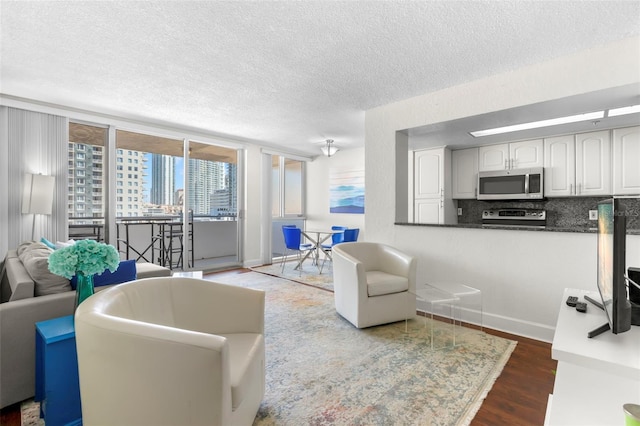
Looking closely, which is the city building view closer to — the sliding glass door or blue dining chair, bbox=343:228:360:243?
the sliding glass door

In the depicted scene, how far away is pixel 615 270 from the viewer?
1038 mm

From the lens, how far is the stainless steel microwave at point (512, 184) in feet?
13.9

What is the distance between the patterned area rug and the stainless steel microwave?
2.50 meters

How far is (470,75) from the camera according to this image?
296cm

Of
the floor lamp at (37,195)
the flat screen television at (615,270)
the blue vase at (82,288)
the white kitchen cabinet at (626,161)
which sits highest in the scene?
the white kitchen cabinet at (626,161)

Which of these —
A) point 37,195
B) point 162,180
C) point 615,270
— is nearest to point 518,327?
point 615,270

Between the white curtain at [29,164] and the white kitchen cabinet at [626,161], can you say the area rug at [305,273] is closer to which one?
the white curtain at [29,164]

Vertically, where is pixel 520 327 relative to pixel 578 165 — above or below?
below

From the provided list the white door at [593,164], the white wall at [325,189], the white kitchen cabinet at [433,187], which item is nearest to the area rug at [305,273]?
→ the white wall at [325,189]

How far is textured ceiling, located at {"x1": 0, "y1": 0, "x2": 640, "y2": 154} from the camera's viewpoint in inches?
79.3

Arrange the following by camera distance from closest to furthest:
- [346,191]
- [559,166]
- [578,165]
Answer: [578,165]
[559,166]
[346,191]

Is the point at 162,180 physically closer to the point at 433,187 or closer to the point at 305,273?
the point at 305,273

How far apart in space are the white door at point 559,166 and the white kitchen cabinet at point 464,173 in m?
0.95

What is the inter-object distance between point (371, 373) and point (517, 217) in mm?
3729
